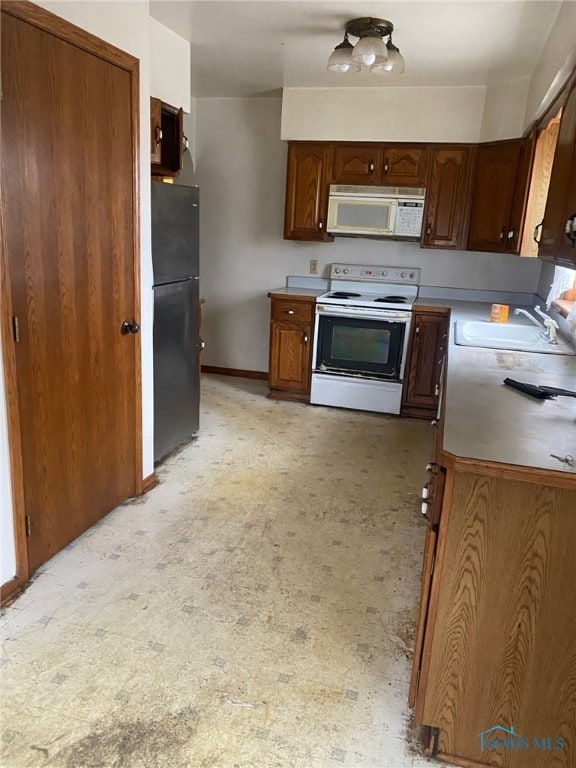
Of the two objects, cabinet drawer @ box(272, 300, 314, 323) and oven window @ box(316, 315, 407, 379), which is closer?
oven window @ box(316, 315, 407, 379)

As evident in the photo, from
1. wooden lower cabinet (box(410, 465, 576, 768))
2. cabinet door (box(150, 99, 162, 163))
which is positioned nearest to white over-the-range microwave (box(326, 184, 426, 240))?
cabinet door (box(150, 99, 162, 163))

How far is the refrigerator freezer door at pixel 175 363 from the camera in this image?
9.89 feet

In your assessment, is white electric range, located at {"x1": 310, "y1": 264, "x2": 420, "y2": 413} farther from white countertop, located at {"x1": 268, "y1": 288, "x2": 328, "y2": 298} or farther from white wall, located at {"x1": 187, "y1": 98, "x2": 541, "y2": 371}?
white wall, located at {"x1": 187, "y1": 98, "x2": 541, "y2": 371}

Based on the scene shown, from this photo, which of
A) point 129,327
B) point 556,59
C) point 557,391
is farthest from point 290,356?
point 557,391

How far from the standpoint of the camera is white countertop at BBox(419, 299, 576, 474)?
136cm

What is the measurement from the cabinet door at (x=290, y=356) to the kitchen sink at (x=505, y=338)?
4.56ft

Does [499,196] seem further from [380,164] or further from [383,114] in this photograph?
[383,114]

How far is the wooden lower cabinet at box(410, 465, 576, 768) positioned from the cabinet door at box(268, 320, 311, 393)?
3.09m

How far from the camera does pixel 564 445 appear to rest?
4.65ft

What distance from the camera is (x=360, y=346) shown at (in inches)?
167

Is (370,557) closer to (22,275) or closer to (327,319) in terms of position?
(22,275)

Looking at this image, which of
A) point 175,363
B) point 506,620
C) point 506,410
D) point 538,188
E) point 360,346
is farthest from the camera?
point 360,346

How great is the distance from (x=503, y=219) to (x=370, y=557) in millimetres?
2693

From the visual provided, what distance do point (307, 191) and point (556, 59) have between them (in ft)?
6.96
